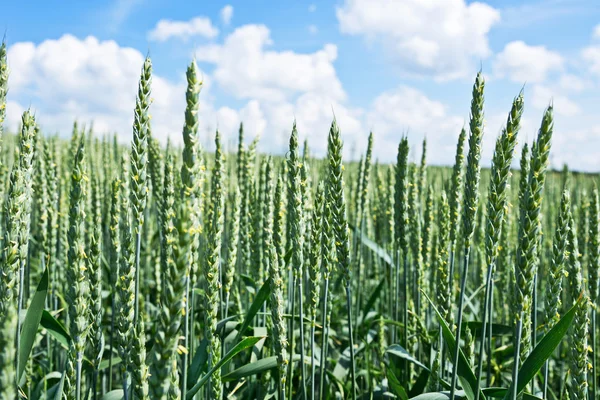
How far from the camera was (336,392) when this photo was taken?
11.2ft

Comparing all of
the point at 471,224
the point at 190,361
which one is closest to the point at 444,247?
the point at 471,224

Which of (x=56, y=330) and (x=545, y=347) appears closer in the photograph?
(x=545, y=347)

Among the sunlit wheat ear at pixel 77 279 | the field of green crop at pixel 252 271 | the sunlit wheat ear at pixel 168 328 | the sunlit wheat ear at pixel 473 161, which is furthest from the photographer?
the sunlit wheat ear at pixel 473 161

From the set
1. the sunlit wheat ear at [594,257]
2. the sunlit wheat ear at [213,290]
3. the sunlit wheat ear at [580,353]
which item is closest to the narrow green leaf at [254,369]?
the sunlit wheat ear at [213,290]

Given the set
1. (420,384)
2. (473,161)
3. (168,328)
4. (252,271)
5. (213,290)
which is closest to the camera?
(168,328)

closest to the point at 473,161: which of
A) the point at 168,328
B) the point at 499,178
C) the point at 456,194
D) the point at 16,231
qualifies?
the point at 499,178

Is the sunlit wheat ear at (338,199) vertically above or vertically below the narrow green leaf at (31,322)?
above

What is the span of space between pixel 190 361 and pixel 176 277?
149 centimetres

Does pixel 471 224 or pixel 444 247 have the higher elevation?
pixel 471 224

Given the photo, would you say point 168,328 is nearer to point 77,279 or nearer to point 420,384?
point 77,279

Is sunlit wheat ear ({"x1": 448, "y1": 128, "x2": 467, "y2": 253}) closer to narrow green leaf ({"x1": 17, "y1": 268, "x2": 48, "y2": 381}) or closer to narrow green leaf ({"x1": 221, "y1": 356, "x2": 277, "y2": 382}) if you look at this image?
narrow green leaf ({"x1": 221, "y1": 356, "x2": 277, "y2": 382})

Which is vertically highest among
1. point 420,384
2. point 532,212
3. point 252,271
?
point 532,212

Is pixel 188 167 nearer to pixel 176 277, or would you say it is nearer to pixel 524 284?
pixel 176 277

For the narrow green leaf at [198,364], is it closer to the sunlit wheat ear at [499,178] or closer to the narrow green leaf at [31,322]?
the narrow green leaf at [31,322]
